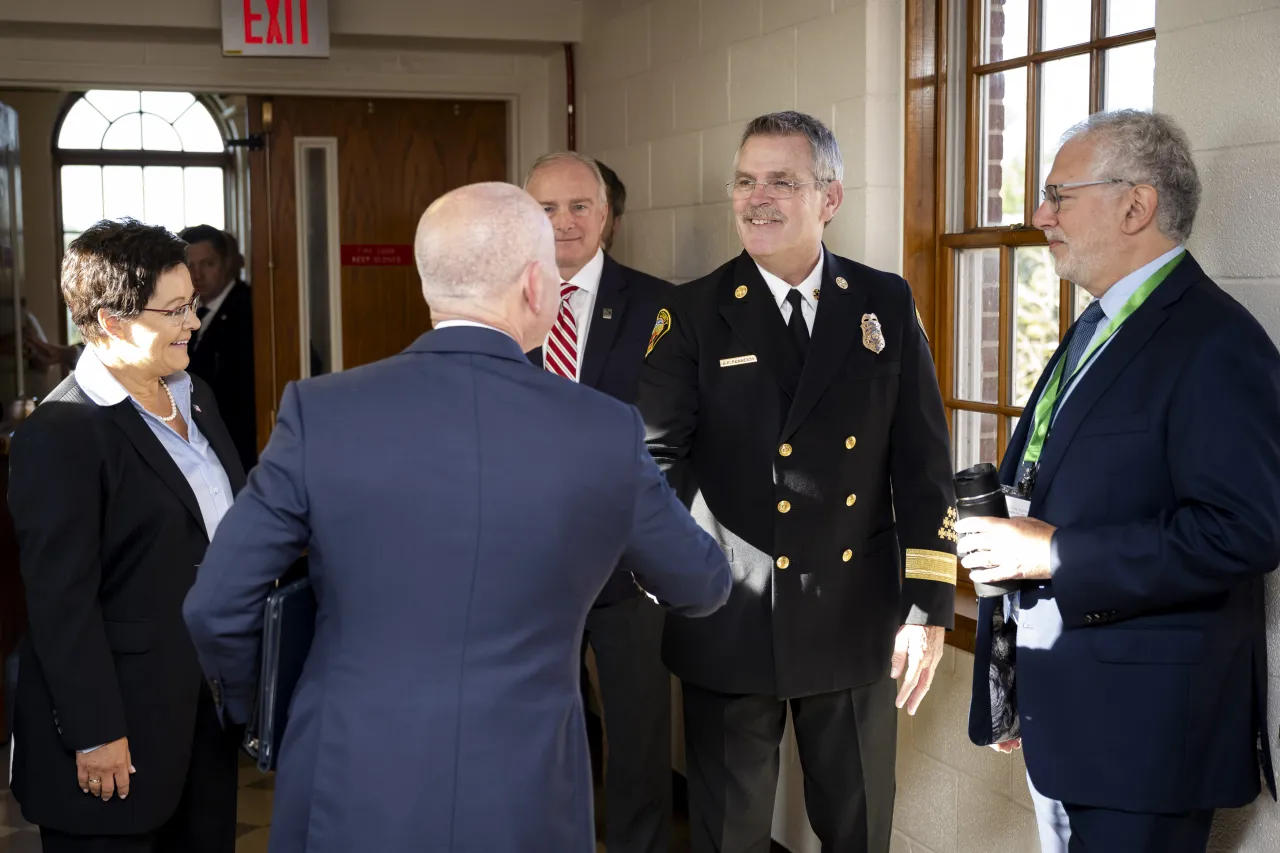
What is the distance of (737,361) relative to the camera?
2.50 meters

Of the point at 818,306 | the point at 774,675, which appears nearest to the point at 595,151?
the point at 818,306

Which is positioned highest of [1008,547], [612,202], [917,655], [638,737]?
[612,202]

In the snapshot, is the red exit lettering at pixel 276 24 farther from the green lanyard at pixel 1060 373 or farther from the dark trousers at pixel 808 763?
the green lanyard at pixel 1060 373

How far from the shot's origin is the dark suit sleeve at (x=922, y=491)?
2.43 m

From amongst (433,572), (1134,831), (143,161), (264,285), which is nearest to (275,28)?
(264,285)

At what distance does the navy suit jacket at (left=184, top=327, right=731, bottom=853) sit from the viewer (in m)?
1.61

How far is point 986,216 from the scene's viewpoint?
10.0 ft

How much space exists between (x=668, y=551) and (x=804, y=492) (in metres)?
0.75

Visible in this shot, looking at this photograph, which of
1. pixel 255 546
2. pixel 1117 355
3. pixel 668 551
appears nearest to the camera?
pixel 255 546

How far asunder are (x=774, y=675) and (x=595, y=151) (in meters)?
2.80

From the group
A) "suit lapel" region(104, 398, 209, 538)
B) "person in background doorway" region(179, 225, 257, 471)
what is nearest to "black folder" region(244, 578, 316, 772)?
"suit lapel" region(104, 398, 209, 538)

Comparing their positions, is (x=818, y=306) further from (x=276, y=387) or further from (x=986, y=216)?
(x=276, y=387)

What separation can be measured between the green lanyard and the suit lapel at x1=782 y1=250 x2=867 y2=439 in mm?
417

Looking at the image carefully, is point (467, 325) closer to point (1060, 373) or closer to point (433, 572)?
point (433, 572)
